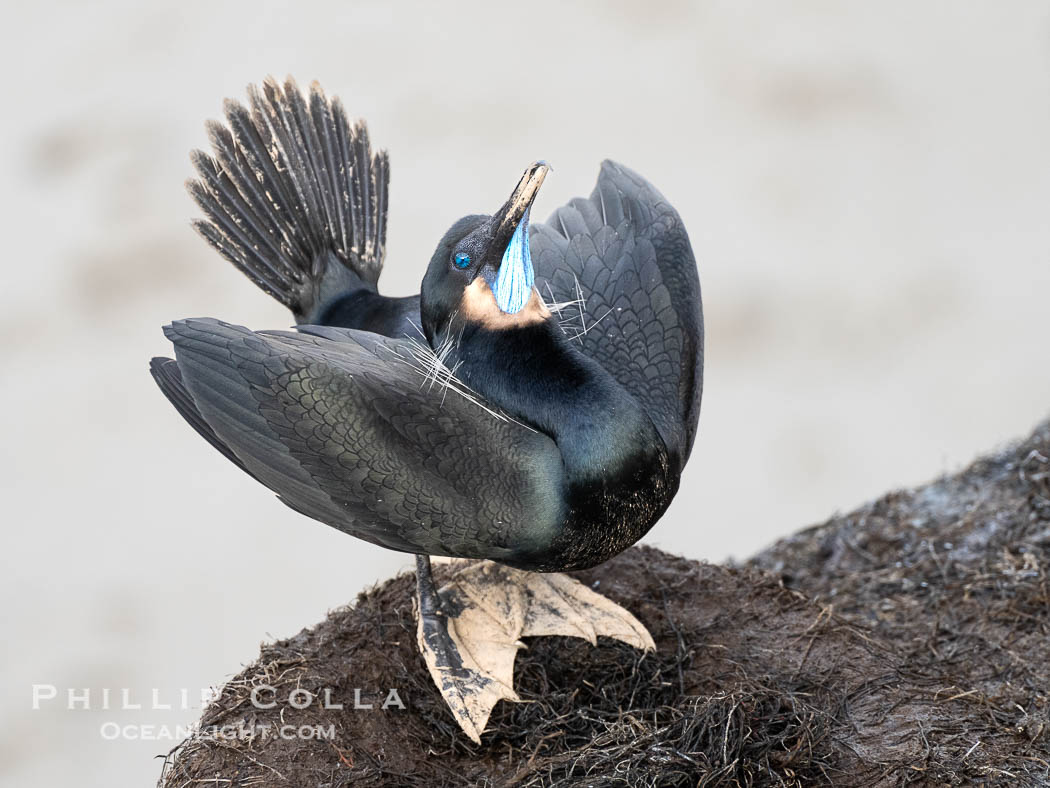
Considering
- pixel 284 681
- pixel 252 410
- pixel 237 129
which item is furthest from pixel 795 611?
pixel 237 129

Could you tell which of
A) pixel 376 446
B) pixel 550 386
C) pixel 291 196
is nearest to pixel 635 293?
pixel 550 386

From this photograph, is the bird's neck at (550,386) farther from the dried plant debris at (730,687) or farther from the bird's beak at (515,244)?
the dried plant debris at (730,687)

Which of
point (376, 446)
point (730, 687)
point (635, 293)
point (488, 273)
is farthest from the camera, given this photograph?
point (635, 293)

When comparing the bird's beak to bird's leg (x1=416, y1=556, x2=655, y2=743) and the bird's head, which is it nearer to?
the bird's head

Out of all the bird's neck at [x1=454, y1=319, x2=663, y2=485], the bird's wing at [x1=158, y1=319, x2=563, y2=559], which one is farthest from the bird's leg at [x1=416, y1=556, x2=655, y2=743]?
the bird's neck at [x1=454, y1=319, x2=663, y2=485]

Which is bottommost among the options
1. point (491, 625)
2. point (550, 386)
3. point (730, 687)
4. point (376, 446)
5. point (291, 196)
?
point (730, 687)

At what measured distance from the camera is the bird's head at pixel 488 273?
2.54m

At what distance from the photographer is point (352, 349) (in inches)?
106

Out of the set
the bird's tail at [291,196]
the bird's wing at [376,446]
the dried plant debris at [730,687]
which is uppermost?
the bird's tail at [291,196]

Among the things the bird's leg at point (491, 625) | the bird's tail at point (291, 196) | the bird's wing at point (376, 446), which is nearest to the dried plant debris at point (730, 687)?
the bird's leg at point (491, 625)

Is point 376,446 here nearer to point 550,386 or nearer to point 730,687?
point 550,386

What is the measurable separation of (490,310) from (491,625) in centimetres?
94

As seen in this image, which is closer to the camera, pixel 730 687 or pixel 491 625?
pixel 730 687

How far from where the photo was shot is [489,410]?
2.62 m
